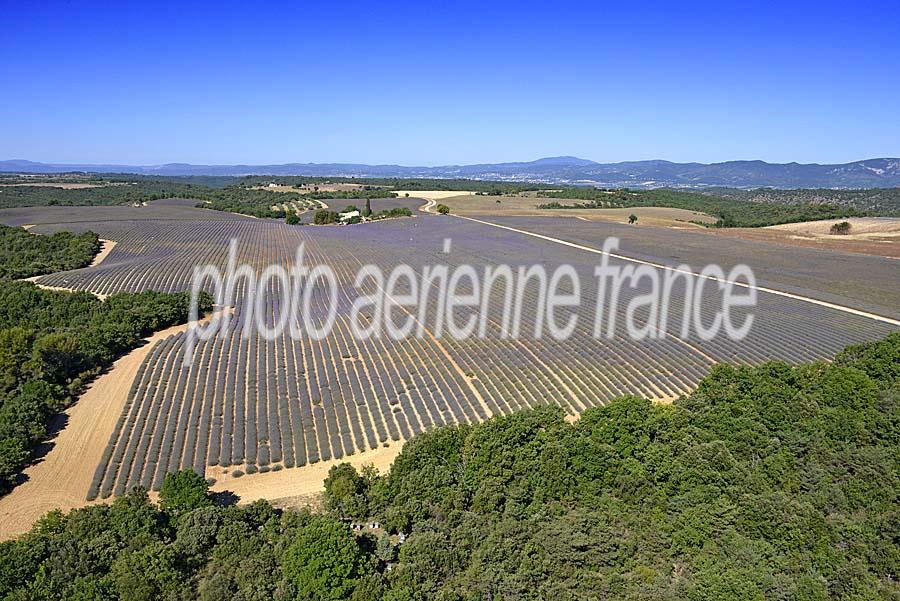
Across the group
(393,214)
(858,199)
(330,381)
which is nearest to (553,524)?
(330,381)

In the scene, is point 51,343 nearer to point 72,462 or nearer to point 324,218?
point 72,462

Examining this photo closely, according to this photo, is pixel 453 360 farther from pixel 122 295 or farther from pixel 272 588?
pixel 122 295

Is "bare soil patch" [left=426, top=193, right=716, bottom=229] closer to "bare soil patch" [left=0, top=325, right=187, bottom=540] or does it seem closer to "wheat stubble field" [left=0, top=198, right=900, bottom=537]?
"wheat stubble field" [left=0, top=198, right=900, bottom=537]

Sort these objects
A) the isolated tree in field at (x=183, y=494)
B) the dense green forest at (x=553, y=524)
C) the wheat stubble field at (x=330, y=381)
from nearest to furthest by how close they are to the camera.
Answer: the dense green forest at (x=553, y=524) → the isolated tree in field at (x=183, y=494) → the wheat stubble field at (x=330, y=381)

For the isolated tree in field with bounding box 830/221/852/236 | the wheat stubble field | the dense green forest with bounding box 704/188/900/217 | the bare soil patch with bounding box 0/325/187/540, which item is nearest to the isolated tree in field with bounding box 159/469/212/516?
the wheat stubble field

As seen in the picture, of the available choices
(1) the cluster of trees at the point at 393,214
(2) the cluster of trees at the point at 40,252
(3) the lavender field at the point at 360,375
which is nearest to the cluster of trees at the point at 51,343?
(3) the lavender field at the point at 360,375

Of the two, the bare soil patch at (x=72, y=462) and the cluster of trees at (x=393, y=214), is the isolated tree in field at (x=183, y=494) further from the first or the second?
the cluster of trees at (x=393, y=214)
